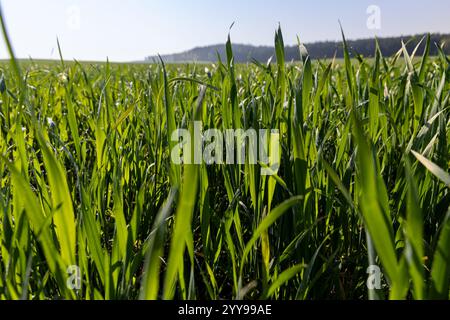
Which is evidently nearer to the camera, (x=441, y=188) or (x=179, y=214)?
(x=179, y=214)

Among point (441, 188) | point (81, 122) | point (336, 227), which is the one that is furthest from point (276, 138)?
point (81, 122)

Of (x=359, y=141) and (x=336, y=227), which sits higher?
(x=359, y=141)

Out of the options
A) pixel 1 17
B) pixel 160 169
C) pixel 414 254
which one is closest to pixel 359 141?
pixel 414 254

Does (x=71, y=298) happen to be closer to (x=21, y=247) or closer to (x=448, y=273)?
(x=21, y=247)

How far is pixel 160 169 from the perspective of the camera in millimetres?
826

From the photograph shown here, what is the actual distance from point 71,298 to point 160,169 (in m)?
0.43

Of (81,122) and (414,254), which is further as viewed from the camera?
(81,122)
